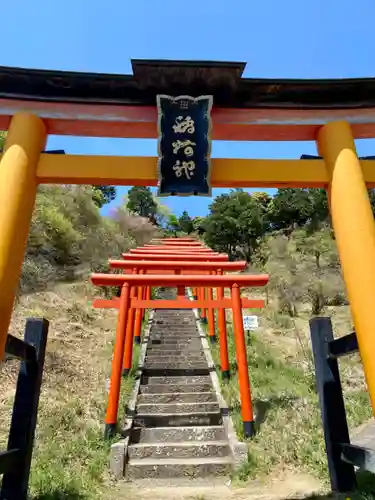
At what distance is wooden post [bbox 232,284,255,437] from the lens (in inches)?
274

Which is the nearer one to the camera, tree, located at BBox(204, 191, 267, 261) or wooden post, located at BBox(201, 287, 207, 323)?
wooden post, located at BBox(201, 287, 207, 323)

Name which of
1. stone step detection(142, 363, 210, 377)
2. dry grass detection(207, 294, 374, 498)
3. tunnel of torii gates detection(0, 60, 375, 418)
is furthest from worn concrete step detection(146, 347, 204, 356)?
tunnel of torii gates detection(0, 60, 375, 418)

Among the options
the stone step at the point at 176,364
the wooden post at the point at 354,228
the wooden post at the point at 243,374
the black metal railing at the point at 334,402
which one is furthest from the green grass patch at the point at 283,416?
the wooden post at the point at 354,228

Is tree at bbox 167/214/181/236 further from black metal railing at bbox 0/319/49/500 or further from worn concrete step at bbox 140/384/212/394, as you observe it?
black metal railing at bbox 0/319/49/500

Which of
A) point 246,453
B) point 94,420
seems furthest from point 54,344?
point 246,453

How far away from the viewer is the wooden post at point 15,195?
136 inches

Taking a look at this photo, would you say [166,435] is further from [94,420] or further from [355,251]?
[355,251]

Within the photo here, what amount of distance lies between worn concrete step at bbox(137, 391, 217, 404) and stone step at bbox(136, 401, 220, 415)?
23 cm

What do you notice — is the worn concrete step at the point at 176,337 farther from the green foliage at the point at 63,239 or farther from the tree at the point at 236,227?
the tree at the point at 236,227

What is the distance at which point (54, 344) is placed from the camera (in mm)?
10289

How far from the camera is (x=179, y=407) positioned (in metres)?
8.10

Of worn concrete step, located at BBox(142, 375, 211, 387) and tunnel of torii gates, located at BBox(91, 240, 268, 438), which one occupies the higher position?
tunnel of torii gates, located at BBox(91, 240, 268, 438)

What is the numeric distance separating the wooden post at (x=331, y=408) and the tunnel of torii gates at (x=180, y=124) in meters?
0.72

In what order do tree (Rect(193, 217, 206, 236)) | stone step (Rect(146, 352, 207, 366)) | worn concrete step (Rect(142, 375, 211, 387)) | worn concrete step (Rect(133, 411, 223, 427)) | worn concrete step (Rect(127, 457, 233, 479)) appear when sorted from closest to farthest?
worn concrete step (Rect(127, 457, 233, 479))
worn concrete step (Rect(133, 411, 223, 427))
worn concrete step (Rect(142, 375, 211, 387))
stone step (Rect(146, 352, 207, 366))
tree (Rect(193, 217, 206, 236))
